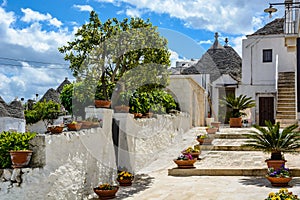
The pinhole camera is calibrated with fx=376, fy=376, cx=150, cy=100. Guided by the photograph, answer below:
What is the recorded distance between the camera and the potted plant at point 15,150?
598cm

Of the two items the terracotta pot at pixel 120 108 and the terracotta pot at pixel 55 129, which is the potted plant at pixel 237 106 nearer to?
the terracotta pot at pixel 120 108

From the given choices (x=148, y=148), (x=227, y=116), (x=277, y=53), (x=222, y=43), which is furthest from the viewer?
(x=222, y=43)

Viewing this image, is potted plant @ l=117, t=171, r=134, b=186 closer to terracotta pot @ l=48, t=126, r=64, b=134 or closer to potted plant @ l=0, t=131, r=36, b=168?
terracotta pot @ l=48, t=126, r=64, b=134

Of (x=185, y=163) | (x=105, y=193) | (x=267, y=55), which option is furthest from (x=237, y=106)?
(x=105, y=193)

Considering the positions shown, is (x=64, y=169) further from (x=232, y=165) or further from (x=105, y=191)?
(x=232, y=165)

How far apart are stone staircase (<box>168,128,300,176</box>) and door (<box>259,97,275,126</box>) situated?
21.7ft

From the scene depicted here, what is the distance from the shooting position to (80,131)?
25.2 feet

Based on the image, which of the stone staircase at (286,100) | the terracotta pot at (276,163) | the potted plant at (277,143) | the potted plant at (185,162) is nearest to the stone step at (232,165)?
the potted plant at (185,162)

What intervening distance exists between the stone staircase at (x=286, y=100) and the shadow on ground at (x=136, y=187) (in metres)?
7.78

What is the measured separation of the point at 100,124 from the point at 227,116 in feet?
49.1

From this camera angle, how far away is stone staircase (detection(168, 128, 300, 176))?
10227 millimetres

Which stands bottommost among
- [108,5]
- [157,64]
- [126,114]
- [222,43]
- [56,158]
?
[56,158]

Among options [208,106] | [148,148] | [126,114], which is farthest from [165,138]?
[208,106]

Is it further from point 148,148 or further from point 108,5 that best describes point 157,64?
point 148,148
